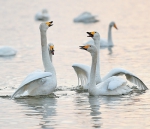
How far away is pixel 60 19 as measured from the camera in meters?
39.2

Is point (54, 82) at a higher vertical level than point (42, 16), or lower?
lower

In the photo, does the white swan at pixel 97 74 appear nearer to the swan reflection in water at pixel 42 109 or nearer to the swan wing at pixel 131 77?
the swan wing at pixel 131 77

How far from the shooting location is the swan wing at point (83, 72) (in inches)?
619

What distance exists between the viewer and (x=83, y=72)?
15961mm

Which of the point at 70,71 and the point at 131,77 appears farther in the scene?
the point at 70,71

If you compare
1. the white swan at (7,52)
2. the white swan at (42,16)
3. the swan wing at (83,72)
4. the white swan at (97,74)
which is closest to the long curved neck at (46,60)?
the white swan at (97,74)

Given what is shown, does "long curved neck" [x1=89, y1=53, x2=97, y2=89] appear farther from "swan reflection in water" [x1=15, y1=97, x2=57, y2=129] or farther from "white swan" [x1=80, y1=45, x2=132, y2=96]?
"swan reflection in water" [x1=15, y1=97, x2=57, y2=129]

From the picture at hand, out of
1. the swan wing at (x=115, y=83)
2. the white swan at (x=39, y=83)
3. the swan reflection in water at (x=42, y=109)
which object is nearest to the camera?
the swan reflection in water at (x=42, y=109)

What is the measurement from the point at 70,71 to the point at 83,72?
217cm

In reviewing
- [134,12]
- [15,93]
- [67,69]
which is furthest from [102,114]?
[134,12]

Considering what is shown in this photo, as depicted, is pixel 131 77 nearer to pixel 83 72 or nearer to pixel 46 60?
pixel 83 72

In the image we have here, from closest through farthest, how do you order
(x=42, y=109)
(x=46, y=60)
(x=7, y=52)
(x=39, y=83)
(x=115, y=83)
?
(x=42, y=109)
(x=115, y=83)
(x=39, y=83)
(x=46, y=60)
(x=7, y=52)

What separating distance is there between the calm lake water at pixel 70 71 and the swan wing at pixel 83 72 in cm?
25

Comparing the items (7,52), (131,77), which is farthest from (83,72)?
(7,52)
